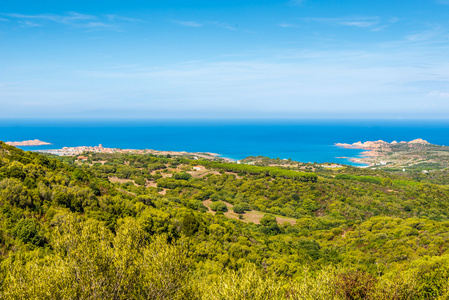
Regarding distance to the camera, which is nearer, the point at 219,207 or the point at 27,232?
the point at 27,232

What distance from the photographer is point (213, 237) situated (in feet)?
79.1

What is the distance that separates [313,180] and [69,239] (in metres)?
57.3

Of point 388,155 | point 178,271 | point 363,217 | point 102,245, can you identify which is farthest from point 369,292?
point 388,155

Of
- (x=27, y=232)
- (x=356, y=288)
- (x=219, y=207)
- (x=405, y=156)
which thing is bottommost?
(x=219, y=207)

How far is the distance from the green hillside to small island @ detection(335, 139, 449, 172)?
51.1m

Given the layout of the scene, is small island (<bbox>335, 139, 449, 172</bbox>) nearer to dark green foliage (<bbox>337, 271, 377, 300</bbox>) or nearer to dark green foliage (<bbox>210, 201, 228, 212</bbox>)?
dark green foliage (<bbox>210, 201, 228, 212</bbox>)

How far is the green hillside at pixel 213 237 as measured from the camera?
8367mm

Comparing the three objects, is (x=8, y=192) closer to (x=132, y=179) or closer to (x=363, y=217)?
(x=132, y=179)

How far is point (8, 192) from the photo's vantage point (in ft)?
57.9

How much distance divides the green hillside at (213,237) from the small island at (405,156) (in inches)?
2012

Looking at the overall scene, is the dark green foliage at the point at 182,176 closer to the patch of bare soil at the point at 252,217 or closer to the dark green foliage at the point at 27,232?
the patch of bare soil at the point at 252,217

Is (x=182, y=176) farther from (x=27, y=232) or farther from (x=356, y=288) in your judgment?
(x=356, y=288)

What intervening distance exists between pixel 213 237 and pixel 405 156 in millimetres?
127359

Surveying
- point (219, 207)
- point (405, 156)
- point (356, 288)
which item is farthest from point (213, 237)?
point (405, 156)
